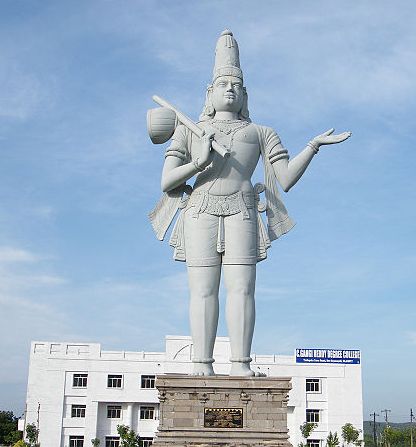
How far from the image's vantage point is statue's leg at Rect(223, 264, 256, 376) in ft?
26.2

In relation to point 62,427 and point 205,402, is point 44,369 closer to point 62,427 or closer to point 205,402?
point 62,427

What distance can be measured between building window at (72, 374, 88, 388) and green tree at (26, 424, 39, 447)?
3025 millimetres

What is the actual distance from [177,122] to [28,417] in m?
28.7

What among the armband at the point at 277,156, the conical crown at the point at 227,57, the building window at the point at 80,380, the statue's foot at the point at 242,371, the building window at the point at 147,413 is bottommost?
the statue's foot at the point at 242,371

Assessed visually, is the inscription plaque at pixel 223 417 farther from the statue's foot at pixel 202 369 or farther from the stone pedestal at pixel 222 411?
the statue's foot at pixel 202 369

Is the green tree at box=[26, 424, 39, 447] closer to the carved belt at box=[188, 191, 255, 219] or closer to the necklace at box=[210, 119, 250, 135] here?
the carved belt at box=[188, 191, 255, 219]

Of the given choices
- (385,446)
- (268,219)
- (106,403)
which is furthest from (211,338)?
(385,446)

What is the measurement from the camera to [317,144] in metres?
8.41

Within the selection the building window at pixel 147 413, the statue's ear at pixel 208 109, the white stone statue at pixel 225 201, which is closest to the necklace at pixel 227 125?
the white stone statue at pixel 225 201

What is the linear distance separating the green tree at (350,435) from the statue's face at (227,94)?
90.9 ft

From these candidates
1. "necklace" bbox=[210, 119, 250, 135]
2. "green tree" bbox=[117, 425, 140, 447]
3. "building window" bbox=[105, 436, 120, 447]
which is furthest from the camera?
"building window" bbox=[105, 436, 120, 447]

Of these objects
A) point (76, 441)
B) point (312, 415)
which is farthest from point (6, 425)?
point (312, 415)

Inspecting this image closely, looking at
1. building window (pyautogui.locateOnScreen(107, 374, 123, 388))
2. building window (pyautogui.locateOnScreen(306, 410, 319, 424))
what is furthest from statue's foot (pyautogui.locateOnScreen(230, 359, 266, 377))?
building window (pyautogui.locateOnScreen(306, 410, 319, 424))

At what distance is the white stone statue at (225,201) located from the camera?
8031 millimetres
